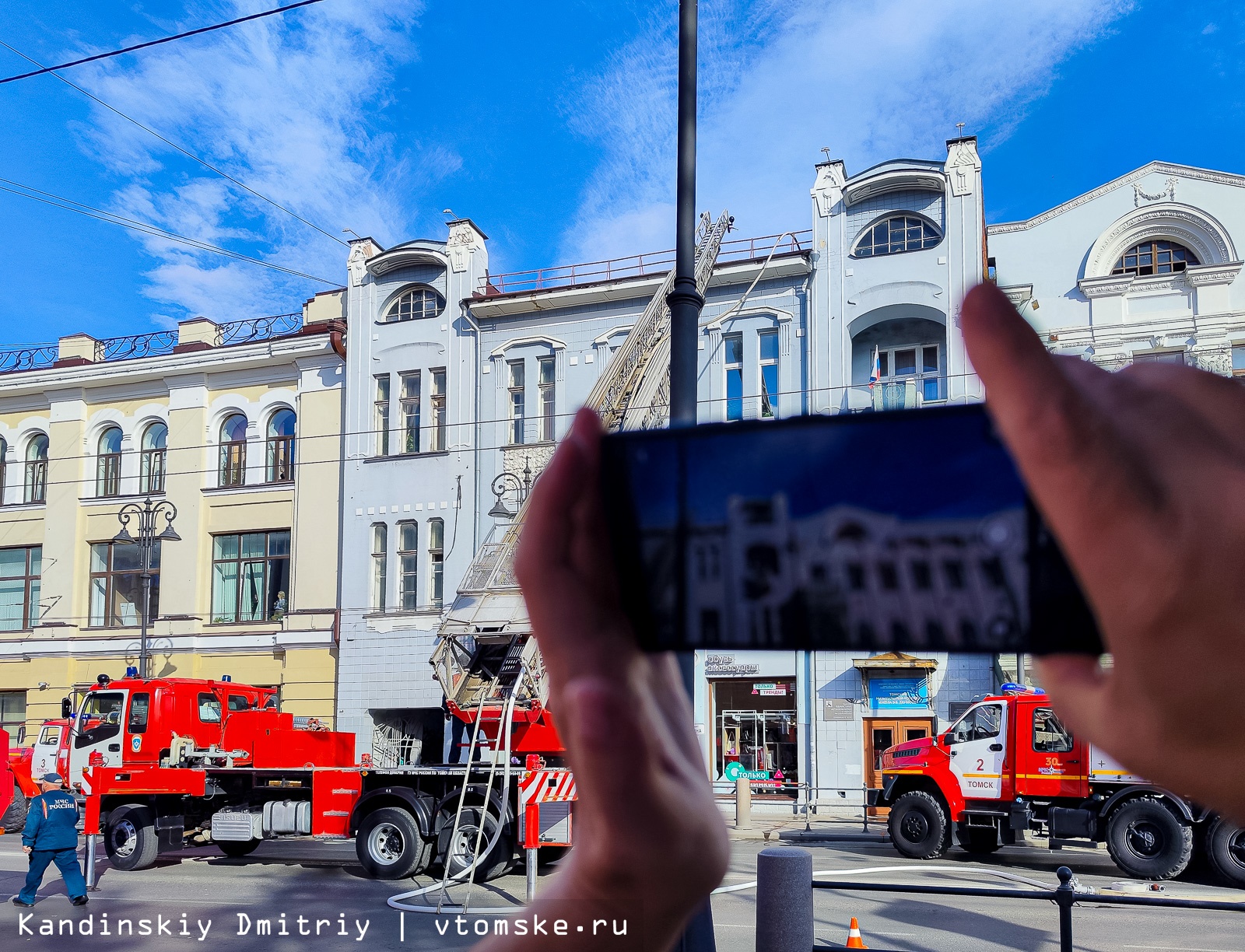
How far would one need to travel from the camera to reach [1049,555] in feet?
3.39

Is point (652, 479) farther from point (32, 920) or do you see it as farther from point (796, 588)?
point (32, 920)

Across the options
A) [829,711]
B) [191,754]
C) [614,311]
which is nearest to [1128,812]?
[829,711]

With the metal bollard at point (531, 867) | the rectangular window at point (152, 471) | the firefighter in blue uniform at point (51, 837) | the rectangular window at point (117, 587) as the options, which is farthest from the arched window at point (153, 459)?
the metal bollard at point (531, 867)

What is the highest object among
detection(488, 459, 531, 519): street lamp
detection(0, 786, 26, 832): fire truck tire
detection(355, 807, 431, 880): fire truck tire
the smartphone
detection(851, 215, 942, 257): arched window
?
detection(851, 215, 942, 257): arched window

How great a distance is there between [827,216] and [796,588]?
77.1 feet

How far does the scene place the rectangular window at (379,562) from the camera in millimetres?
25000

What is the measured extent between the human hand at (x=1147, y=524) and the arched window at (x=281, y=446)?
89.4 feet

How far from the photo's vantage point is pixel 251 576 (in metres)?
26.8

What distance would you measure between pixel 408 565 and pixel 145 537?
5.94 m

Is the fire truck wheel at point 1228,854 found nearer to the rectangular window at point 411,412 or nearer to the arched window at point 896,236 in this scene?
the arched window at point 896,236

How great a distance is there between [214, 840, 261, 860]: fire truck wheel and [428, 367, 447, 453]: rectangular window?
11.6 metres

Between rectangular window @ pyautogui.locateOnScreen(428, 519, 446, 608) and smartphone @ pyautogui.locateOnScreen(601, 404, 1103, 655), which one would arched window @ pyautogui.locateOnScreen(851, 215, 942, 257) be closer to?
rectangular window @ pyautogui.locateOnScreen(428, 519, 446, 608)

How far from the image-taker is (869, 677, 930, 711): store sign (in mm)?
20641

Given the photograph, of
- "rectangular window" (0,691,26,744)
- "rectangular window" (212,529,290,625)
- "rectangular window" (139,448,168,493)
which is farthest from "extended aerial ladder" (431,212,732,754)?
"rectangular window" (0,691,26,744)
